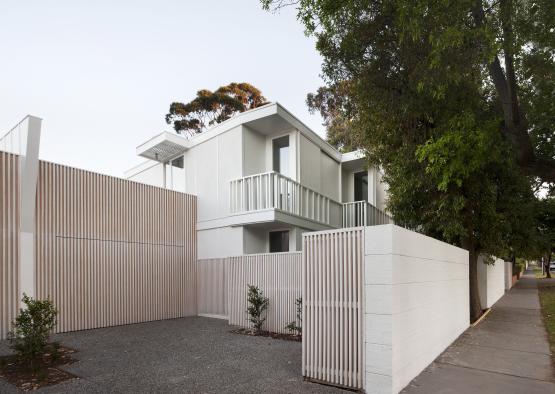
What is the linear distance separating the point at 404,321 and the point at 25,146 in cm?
926

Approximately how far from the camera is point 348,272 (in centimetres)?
537

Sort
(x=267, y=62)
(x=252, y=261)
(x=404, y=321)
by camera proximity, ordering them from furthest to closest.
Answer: (x=267, y=62) → (x=252, y=261) → (x=404, y=321)

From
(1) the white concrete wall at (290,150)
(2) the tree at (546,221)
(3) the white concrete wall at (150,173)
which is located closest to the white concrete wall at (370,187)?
(1) the white concrete wall at (290,150)

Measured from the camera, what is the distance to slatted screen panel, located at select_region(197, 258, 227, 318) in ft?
41.4

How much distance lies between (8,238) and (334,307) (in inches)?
313

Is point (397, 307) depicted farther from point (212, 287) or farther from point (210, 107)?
point (210, 107)

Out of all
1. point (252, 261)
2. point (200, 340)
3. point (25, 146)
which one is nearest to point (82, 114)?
point (25, 146)

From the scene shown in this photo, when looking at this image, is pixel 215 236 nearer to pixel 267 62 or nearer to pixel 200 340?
pixel 200 340

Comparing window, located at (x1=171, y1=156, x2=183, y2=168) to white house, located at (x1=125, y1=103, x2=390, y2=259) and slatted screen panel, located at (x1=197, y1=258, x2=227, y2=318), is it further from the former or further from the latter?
slatted screen panel, located at (x1=197, y1=258, x2=227, y2=318)

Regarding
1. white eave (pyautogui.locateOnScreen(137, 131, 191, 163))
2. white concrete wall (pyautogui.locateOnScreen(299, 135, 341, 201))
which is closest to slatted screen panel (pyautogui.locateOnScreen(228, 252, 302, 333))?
white concrete wall (pyautogui.locateOnScreen(299, 135, 341, 201))

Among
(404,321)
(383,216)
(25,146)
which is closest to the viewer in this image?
(404,321)

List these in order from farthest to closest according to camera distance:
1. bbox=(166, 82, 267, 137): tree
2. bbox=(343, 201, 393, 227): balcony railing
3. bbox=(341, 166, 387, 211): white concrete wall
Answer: bbox=(166, 82, 267, 137): tree
bbox=(341, 166, 387, 211): white concrete wall
bbox=(343, 201, 393, 227): balcony railing

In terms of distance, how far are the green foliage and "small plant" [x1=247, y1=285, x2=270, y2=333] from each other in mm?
4512

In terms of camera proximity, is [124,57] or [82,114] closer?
[124,57]
